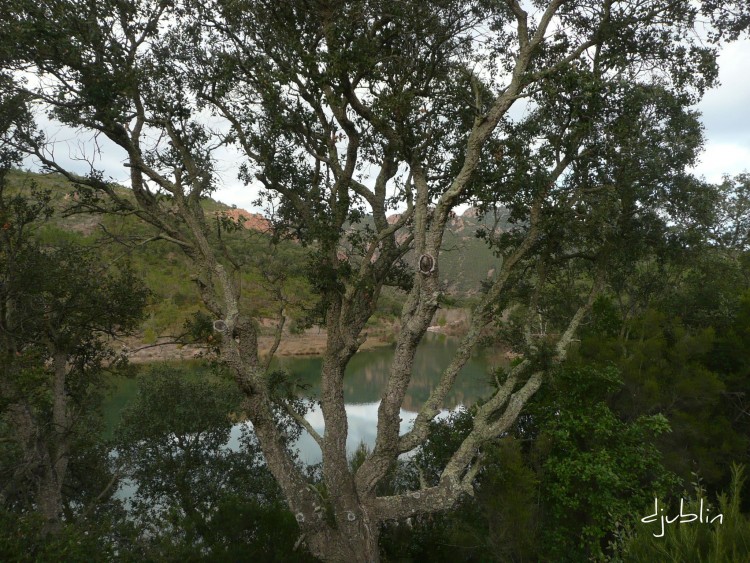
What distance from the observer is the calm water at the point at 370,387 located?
63.4ft

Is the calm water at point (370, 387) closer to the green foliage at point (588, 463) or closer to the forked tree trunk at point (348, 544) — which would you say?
the green foliage at point (588, 463)

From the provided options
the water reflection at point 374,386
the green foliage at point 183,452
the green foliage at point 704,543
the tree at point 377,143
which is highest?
the tree at point 377,143

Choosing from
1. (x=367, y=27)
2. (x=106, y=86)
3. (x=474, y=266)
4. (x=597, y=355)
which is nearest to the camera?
(x=106, y=86)

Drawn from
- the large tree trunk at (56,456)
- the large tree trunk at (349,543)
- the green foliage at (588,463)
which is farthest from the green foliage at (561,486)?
the large tree trunk at (56,456)

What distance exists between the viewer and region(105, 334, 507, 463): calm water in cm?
1931

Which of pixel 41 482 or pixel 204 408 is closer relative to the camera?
pixel 41 482

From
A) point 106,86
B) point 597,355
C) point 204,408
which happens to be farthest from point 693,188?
point 204,408

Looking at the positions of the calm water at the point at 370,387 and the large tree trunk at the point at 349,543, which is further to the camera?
the calm water at the point at 370,387

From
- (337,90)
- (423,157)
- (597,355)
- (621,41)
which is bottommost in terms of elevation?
(597,355)

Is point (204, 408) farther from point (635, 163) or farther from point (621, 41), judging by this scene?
point (621, 41)

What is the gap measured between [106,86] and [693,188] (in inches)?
320

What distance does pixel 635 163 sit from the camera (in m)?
7.02

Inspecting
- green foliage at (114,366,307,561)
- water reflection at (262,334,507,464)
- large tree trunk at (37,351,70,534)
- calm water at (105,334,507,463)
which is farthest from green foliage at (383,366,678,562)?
water reflection at (262,334,507,464)

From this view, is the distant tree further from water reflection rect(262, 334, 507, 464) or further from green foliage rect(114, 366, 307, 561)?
water reflection rect(262, 334, 507, 464)
